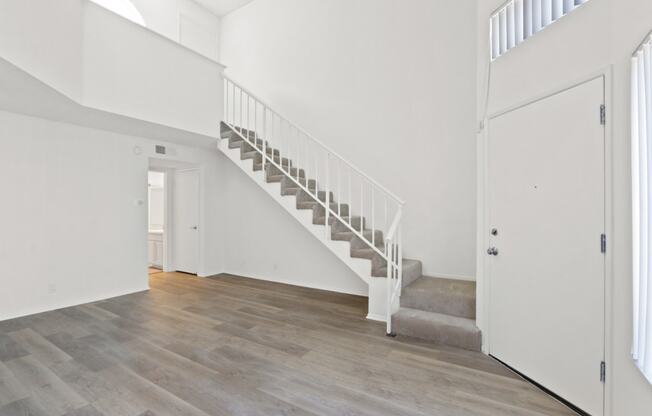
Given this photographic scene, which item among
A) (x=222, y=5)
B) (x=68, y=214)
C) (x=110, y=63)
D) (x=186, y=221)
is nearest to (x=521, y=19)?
(x=110, y=63)

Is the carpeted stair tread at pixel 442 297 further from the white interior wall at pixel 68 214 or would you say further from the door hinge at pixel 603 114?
the white interior wall at pixel 68 214

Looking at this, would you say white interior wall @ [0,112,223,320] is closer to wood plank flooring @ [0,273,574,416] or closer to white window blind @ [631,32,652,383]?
wood plank flooring @ [0,273,574,416]

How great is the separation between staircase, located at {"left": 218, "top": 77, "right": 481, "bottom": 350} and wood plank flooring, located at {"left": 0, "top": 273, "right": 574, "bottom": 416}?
244mm

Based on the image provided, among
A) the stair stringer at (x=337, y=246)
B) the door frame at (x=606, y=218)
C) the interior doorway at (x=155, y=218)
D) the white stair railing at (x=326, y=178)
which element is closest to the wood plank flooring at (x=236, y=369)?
the stair stringer at (x=337, y=246)

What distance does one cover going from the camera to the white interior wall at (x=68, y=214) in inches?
146

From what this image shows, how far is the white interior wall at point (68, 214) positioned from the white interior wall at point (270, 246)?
5.44 ft

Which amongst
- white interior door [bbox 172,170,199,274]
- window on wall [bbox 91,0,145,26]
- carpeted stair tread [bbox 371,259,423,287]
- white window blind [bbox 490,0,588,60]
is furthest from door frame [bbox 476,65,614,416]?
window on wall [bbox 91,0,145,26]

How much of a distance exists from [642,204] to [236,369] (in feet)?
9.78

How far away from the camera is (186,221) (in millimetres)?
6207

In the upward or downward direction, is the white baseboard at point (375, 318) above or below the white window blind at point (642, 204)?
below

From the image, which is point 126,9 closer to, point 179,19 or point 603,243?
point 179,19

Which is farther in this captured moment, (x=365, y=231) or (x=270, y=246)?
(x=270, y=246)

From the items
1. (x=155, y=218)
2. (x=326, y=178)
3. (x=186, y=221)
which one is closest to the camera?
(x=326, y=178)

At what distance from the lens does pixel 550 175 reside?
7.54ft
